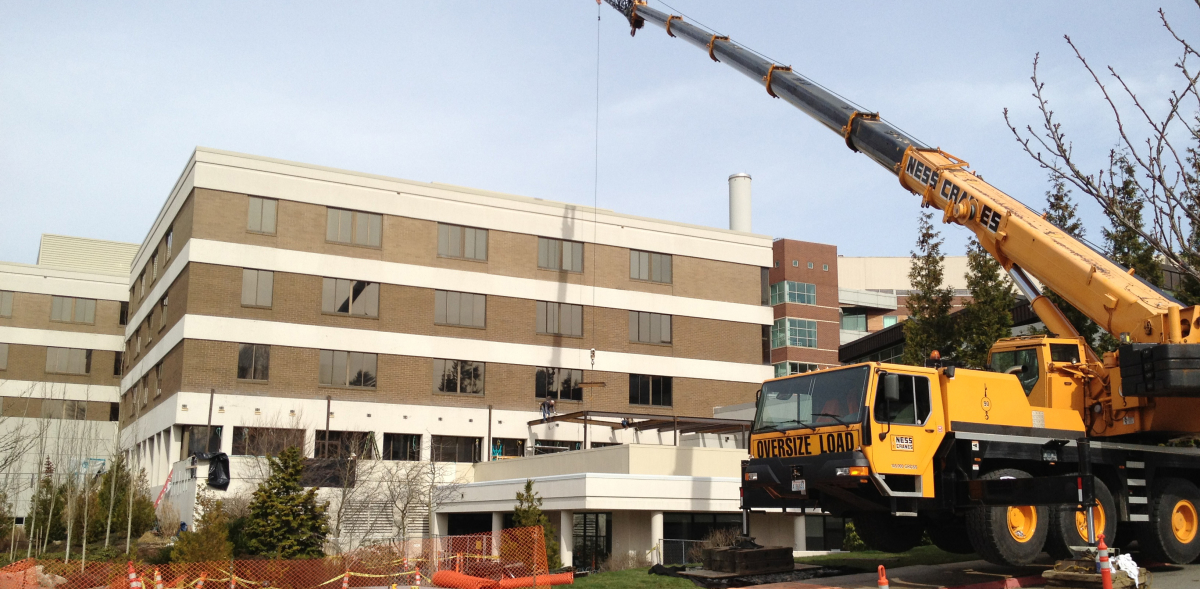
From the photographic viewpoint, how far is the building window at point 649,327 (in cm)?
4934

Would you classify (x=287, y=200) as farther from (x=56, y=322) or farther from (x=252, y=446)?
(x=56, y=322)

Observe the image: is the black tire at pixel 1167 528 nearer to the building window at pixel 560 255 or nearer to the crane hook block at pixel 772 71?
the crane hook block at pixel 772 71

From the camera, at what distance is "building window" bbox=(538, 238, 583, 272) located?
48.4 meters

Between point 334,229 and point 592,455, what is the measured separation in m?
18.3

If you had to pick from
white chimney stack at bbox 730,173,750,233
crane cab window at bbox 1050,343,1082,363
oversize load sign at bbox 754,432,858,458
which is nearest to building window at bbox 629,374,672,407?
white chimney stack at bbox 730,173,750,233

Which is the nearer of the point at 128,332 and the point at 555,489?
the point at 555,489

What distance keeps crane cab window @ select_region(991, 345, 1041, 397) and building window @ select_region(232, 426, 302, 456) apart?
28008 millimetres

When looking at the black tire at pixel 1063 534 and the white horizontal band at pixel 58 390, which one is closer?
the black tire at pixel 1063 534

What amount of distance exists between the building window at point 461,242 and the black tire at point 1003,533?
1325 inches

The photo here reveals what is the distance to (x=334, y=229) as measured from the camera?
146 feet

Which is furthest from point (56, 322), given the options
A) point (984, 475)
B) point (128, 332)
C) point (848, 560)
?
point (984, 475)

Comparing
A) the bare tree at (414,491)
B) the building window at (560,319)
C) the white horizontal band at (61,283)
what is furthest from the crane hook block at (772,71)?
the white horizontal band at (61,283)

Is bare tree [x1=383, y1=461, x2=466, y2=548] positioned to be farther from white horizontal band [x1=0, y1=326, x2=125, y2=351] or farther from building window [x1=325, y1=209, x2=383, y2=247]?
white horizontal band [x1=0, y1=326, x2=125, y2=351]

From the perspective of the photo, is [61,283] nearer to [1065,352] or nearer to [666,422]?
[666,422]
